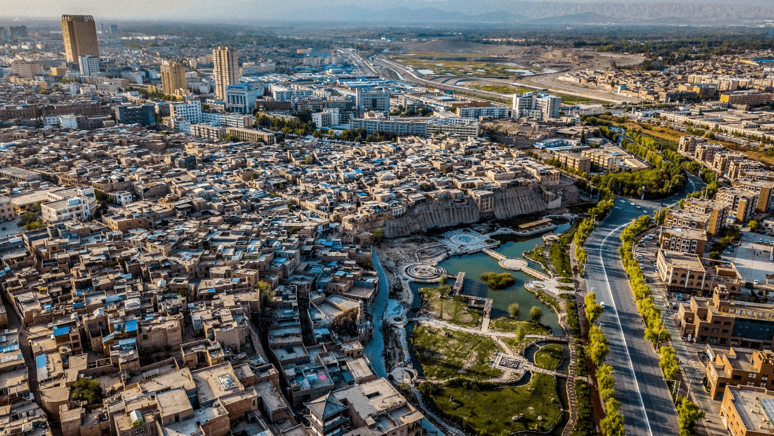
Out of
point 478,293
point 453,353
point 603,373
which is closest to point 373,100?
point 478,293

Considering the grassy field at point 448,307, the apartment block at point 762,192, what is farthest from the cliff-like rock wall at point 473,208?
the apartment block at point 762,192

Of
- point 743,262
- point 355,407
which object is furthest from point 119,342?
point 743,262

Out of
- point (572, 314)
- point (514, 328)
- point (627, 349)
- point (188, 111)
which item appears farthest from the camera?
point (188, 111)

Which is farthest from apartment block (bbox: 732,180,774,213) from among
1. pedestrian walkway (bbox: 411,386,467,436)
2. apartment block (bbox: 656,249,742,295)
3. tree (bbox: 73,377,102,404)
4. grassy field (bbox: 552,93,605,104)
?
grassy field (bbox: 552,93,605,104)

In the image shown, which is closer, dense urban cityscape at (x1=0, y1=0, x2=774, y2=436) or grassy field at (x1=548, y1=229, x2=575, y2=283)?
dense urban cityscape at (x1=0, y1=0, x2=774, y2=436)

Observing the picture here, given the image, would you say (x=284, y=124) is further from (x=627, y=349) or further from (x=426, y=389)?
(x=627, y=349)

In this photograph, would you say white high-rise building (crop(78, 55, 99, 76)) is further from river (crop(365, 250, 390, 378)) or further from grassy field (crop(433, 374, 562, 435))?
grassy field (crop(433, 374, 562, 435))

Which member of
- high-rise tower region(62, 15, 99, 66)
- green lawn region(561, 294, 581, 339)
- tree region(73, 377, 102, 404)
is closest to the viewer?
tree region(73, 377, 102, 404)
